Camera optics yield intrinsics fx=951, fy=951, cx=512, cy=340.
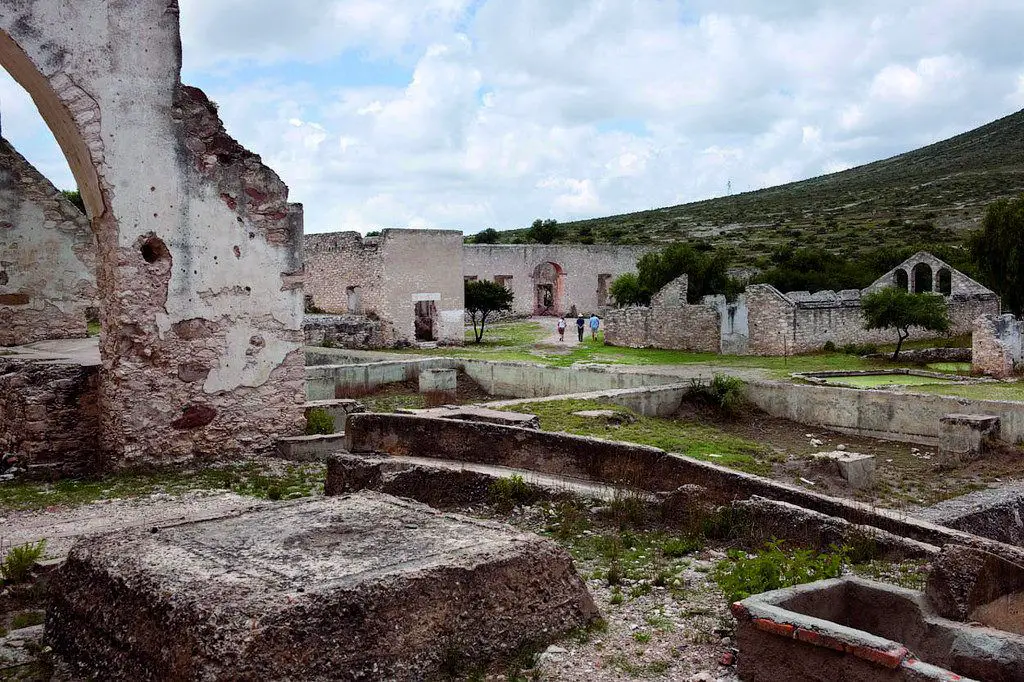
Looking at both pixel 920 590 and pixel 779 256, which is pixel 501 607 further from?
pixel 779 256

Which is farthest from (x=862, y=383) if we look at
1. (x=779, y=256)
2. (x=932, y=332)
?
(x=779, y=256)

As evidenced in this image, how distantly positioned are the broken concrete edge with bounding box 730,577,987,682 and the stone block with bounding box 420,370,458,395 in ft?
41.2

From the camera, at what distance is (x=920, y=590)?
178 inches

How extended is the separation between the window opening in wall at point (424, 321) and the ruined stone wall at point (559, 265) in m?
9.68

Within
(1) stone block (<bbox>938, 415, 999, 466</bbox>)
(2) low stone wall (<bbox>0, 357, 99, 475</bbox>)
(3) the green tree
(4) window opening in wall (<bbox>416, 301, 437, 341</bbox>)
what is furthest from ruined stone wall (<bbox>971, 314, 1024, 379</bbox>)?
(2) low stone wall (<bbox>0, 357, 99, 475</bbox>)

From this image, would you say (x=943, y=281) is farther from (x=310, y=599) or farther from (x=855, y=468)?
(x=310, y=599)

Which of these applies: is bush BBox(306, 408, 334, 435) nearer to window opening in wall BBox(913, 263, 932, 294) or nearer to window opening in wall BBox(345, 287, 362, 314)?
window opening in wall BBox(345, 287, 362, 314)

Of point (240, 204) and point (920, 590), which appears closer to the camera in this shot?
point (920, 590)

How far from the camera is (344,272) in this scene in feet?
100

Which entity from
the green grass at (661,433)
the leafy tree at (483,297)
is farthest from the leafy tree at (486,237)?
the green grass at (661,433)

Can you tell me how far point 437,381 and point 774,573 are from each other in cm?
1229

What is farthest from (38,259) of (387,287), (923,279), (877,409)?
(923,279)

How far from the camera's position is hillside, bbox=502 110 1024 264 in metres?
56.4

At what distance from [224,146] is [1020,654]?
24.3 feet
